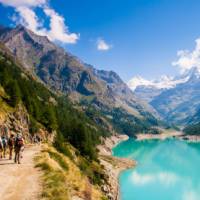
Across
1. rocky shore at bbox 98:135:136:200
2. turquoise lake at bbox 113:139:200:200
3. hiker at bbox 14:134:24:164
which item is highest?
hiker at bbox 14:134:24:164

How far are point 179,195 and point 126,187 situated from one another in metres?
19.1

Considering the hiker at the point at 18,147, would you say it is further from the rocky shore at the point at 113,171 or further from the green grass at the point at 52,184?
the rocky shore at the point at 113,171

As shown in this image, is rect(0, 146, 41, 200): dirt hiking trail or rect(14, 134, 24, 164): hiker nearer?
rect(0, 146, 41, 200): dirt hiking trail

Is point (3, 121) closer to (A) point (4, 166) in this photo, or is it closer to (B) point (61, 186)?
(A) point (4, 166)

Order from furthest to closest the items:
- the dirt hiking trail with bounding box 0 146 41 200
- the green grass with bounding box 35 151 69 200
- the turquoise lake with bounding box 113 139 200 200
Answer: the turquoise lake with bounding box 113 139 200 200 → the dirt hiking trail with bounding box 0 146 41 200 → the green grass with bounding box 35 151 69 200

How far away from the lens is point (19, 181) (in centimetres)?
2425

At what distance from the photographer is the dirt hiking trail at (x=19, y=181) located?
20.5 metres

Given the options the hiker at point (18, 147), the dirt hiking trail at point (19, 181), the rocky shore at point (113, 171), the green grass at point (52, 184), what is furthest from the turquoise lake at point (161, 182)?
the green grass at point (52, 184)

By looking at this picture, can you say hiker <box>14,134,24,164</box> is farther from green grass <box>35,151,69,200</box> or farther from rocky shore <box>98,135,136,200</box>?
rocky shore <box>98,135,136,200</box>

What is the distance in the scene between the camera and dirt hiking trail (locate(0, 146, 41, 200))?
20531 millimetres

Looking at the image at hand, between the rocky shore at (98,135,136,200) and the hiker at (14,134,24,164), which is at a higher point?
the hiker at (14,134,24,164)

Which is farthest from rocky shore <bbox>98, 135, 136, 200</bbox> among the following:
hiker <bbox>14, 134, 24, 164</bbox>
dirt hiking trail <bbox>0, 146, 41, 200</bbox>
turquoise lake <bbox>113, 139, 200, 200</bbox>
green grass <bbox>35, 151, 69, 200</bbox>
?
green grass <bbox>35, 151, 69, 200</bbox>

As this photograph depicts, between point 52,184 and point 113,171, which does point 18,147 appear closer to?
point 52,184

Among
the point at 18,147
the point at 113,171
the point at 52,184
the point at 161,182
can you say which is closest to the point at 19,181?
the point at 52,184
